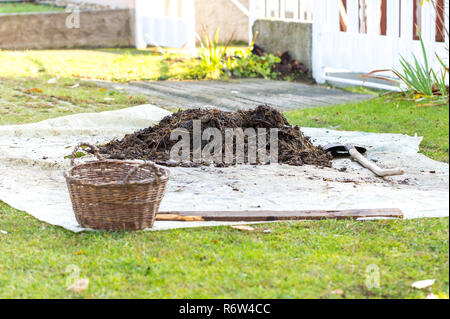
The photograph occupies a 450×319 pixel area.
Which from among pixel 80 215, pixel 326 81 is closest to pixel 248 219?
pixel 80 215

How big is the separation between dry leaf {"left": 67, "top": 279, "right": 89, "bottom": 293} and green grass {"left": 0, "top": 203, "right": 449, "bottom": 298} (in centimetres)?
3

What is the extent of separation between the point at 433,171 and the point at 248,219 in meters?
1.99

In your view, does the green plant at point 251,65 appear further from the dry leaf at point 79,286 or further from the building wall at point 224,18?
the dry leaf at point 79,286

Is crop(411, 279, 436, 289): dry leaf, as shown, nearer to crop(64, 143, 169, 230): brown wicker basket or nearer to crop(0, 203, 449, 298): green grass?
crop(0, 203, 449, 298): green grass

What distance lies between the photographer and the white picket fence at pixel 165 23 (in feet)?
44.5

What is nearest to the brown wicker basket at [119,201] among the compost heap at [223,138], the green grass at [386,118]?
the compost heap at [223,138]

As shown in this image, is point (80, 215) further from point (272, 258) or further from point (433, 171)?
point (433, 171)

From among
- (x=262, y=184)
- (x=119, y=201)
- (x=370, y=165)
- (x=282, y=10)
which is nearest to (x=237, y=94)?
(x=282, y=10)

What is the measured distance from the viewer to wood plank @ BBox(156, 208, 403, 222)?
14.7ft

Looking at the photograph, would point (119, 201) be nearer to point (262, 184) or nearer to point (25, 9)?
point (262, 184)

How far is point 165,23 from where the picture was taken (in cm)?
1442

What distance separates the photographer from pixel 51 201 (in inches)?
196

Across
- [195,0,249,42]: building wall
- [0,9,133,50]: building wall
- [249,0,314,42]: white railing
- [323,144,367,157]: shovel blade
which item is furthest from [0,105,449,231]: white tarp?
[195,0,249,42]: building wall

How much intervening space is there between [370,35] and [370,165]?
16.1ft
